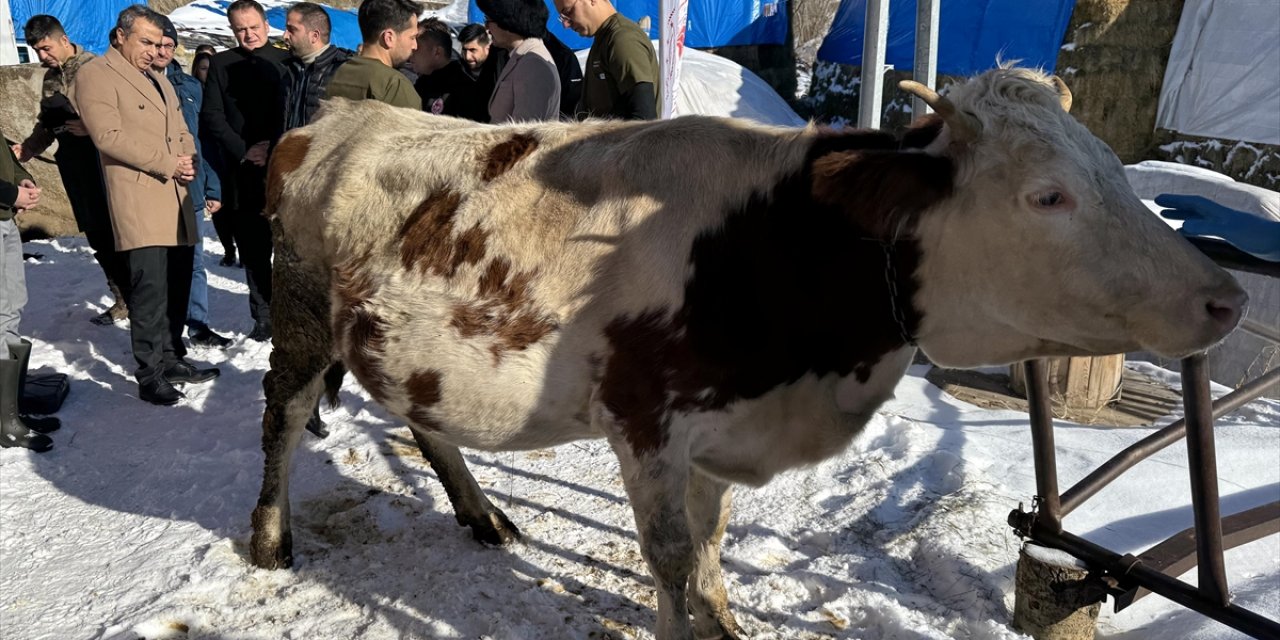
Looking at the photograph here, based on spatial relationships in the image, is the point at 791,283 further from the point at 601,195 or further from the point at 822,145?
the point at 601,195

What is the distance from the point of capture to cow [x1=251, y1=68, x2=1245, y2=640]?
6.62 feet

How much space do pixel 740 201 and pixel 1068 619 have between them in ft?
5.97

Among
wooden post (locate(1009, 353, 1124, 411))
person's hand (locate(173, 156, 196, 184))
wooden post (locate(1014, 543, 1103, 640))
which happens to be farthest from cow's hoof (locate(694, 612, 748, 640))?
person's hand (locate(173, 156, 196, 184))

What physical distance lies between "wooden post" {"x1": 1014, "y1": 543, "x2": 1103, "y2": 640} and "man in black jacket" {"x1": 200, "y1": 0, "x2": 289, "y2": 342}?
5.11 metres

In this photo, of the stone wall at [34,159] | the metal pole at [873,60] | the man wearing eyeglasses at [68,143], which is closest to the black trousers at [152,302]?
the man wearing eyeglasses at [68,143]

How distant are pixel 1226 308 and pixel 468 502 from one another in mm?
2910

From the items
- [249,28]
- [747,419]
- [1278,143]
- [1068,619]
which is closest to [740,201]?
[747,419]

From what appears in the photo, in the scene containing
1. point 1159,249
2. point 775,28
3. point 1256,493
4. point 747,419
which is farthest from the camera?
point 775,28

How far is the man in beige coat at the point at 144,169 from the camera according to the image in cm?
496

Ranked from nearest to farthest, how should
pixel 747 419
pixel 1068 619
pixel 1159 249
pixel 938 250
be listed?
pixel 1159 249, pixel 938 250, pixel 747 419, pixel 1068 619

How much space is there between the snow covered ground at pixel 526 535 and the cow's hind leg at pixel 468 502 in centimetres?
8

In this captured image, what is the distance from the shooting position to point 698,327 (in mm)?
2402

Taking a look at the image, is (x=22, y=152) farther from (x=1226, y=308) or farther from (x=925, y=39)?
(x=1226, y=308)

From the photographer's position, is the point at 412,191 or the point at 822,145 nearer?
the point at 822,145
